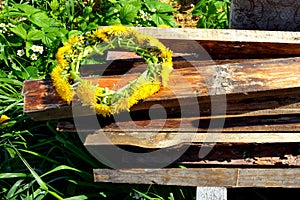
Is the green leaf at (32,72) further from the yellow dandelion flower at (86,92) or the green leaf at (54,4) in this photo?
the yellow dandelion flower at (86,92)

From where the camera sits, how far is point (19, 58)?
4191mm

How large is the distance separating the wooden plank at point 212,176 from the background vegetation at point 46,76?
0.14 meters

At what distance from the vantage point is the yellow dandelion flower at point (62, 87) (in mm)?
2893

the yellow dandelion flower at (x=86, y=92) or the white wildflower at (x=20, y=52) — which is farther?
the white wildflower at (x=20, y=52)

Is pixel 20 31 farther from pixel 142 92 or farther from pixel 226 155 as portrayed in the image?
pixel 226 155

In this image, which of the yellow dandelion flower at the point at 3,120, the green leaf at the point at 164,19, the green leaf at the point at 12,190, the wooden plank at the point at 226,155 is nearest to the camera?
the wooden plank at the point at 226,155

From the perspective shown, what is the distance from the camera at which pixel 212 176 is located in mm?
3178

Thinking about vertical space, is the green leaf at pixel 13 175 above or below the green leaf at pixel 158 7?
below

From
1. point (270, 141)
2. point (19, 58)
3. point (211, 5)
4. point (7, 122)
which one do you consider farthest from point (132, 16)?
point (270, 141)

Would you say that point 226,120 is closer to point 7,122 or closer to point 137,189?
point 137,189

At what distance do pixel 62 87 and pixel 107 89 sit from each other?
0.22 m

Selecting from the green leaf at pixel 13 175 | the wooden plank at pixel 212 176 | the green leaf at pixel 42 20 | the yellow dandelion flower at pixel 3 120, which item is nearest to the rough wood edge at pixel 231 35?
the wooden plank at pixel 212 176

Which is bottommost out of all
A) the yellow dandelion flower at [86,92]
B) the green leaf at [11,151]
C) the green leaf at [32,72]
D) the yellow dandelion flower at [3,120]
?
the green leaf at [11,151]

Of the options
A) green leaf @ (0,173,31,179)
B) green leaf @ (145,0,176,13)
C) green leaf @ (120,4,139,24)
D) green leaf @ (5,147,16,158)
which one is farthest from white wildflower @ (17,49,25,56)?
green leaf @ (0,173,31,179)
